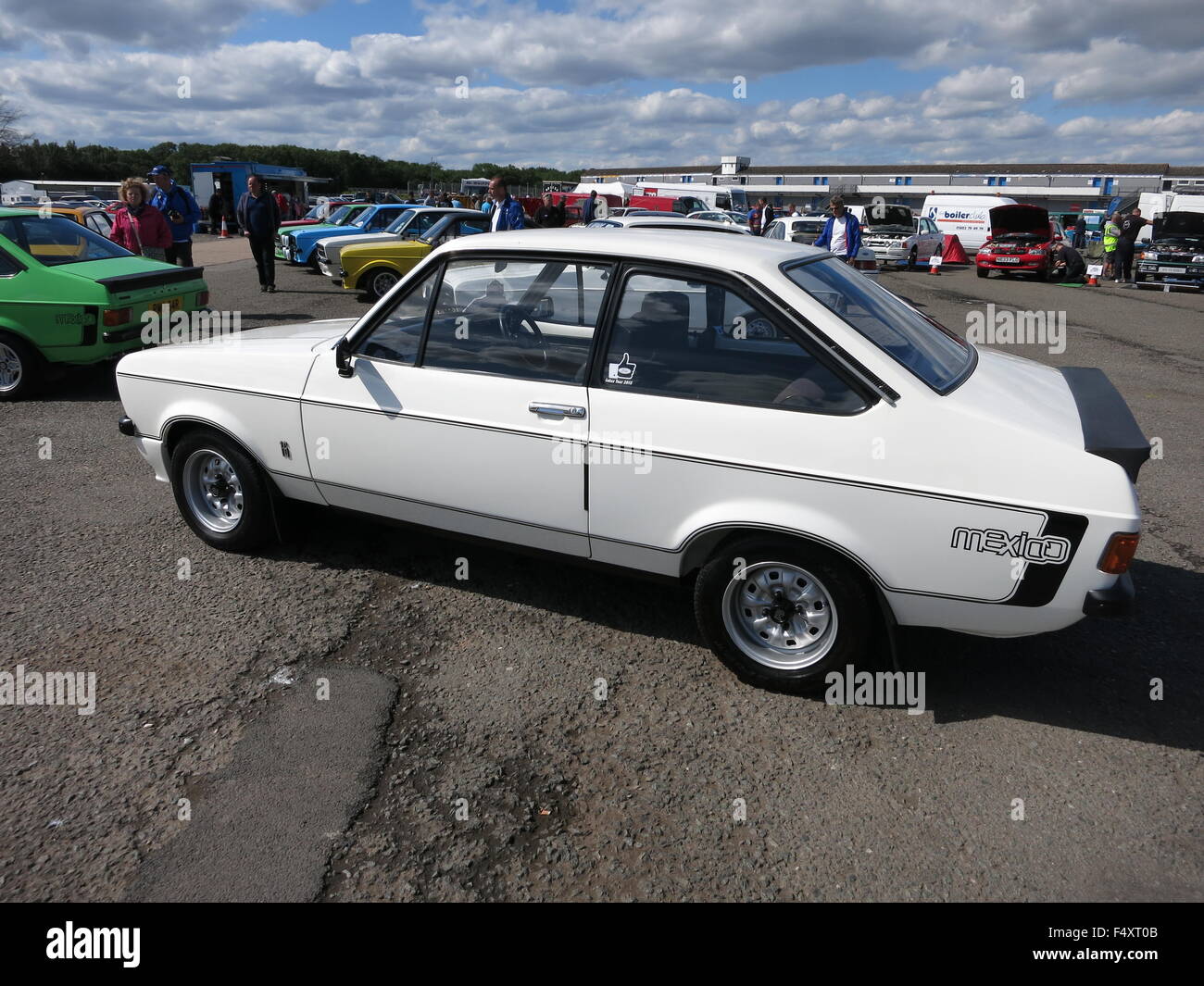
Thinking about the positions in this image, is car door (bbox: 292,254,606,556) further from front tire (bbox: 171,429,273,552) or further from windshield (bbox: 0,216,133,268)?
windshield (bbox: 0,216,133,268)

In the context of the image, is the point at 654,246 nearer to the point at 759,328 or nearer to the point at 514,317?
the point at 759,328

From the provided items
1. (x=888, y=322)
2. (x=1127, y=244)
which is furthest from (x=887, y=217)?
(x=888, y=322)

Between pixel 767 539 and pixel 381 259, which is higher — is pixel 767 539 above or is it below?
below

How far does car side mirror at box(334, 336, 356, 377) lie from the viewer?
3.76 metres

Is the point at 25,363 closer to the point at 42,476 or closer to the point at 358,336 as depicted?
the point at 42,476

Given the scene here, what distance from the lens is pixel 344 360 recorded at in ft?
12.4

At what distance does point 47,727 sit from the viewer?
3.07m

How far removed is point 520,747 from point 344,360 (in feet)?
6.29

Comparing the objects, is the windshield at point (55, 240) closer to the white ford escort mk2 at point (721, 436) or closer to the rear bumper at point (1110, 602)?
the white ford escort mk2 at point (721, 436)

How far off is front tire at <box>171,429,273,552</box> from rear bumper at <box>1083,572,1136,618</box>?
3652mm

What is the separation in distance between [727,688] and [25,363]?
7.23m

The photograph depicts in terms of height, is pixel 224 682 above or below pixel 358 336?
below

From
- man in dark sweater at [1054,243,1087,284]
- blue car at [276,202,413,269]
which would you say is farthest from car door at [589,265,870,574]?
man in dark sweater at [1054,243,1087,284]

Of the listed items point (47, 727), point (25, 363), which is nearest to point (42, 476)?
point (25, 363)
